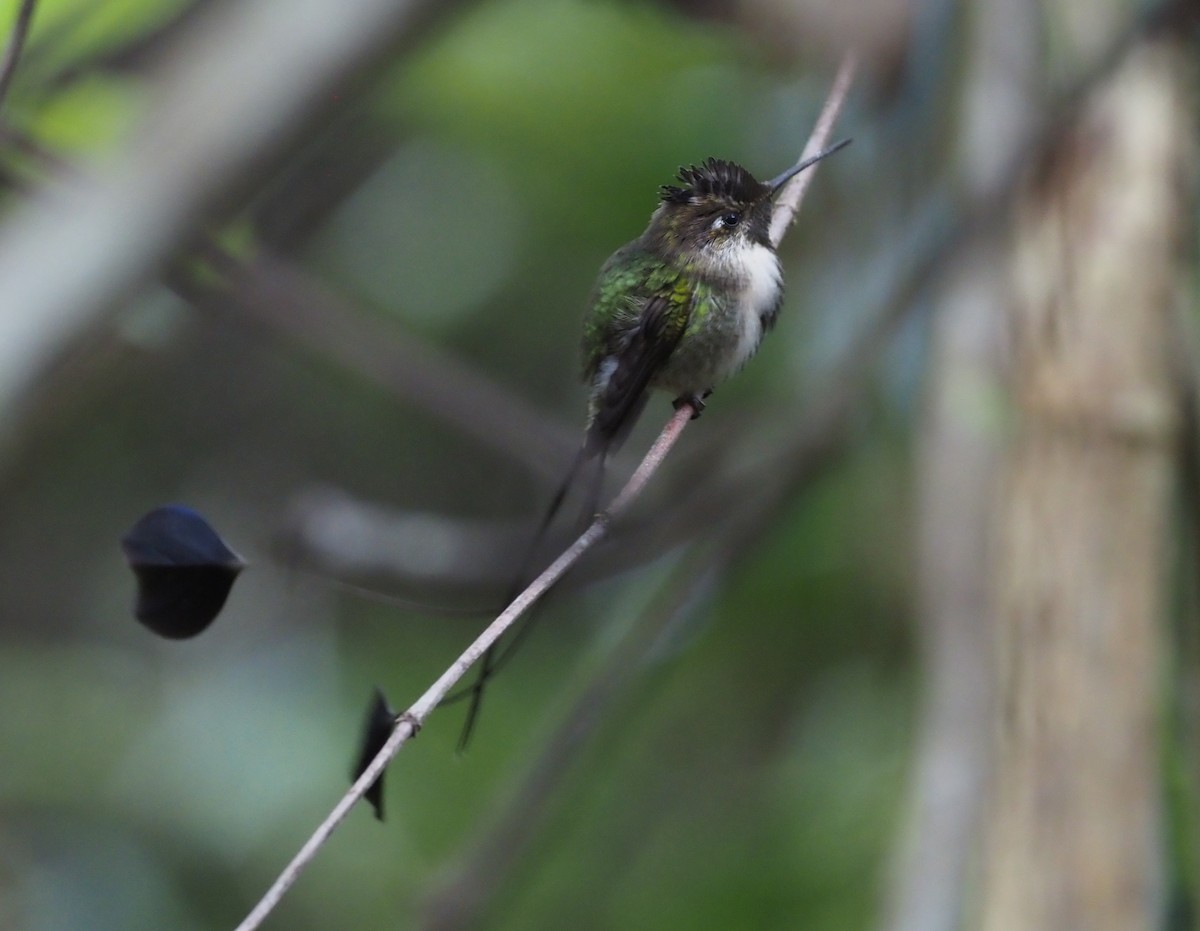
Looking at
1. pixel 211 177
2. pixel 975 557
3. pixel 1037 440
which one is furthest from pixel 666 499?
pixel 211 177

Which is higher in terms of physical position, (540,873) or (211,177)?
(540,873)

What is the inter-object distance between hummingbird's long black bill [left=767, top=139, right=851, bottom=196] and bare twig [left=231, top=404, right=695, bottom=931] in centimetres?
20

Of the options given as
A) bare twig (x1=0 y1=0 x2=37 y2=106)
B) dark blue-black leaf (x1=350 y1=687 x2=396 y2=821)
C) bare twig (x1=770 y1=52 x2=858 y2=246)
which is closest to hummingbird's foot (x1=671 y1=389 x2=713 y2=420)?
bare twig (x1=770 y1=52 x2=858 y2=246)

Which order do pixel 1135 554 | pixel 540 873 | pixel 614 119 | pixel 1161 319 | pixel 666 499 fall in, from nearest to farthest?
pixel 1135 554 → pixel 1161 319 → pixel 666 499 → pixel 614 119 → pixel 540 873

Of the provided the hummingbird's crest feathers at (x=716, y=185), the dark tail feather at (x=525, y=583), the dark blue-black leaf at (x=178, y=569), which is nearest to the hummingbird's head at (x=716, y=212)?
the hummingbird's crest feathers at (x=716, y=185)

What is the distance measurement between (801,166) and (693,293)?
10 cm

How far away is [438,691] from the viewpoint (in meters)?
0.68

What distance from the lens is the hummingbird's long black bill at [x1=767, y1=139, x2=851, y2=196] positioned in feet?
2.56

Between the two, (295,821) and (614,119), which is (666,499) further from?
(295,821)

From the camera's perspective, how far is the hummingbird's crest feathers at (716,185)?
2.76 feet

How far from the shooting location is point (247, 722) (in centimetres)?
290

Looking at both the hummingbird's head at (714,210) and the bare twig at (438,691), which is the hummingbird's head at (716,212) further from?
the bare twig at (438,691)

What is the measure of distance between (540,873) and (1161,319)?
1530 mm

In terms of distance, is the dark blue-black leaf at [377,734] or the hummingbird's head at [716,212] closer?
the dark blue-black leaf at [377,734]
